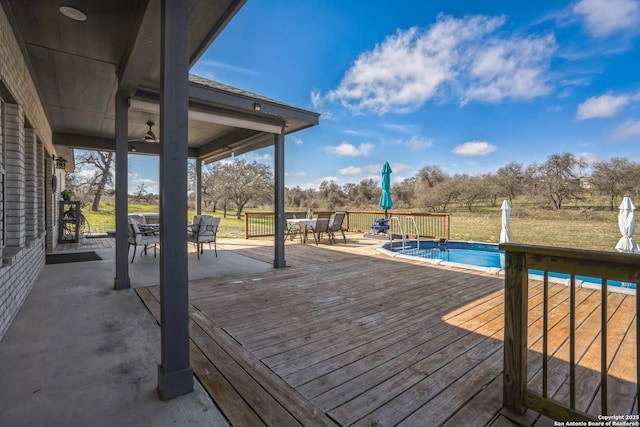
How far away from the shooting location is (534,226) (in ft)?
41.3

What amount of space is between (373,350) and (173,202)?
179 centimetres

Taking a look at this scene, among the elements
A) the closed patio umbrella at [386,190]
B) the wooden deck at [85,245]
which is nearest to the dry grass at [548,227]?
the closed patio umbrella at [386,190]

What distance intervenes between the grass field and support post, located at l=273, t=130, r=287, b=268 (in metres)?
5.72

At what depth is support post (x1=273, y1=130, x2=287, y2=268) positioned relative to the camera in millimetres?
5309

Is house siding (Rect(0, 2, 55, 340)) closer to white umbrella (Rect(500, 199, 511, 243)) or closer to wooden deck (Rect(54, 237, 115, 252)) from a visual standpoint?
wooden deck (Rect(54, 237, 115, 252))

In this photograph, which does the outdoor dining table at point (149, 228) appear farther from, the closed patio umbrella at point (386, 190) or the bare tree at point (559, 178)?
the bare tree at point (559, 178)

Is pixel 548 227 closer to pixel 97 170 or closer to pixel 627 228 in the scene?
pixel 627 228

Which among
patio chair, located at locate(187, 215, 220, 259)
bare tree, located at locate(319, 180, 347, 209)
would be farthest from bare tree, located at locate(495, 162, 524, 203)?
patio chair, located at locate(187, 215, 220, 259)

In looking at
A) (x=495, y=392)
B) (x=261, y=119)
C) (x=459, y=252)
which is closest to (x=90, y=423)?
(x=495, y=392)

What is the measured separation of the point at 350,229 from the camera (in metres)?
11.7

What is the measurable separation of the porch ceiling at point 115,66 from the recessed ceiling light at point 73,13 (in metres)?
0.04

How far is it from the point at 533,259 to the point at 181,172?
2027mm

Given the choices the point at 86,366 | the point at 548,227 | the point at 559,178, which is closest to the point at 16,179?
the point at 86,366

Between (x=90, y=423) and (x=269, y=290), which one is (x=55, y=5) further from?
(x=269, y=290)
